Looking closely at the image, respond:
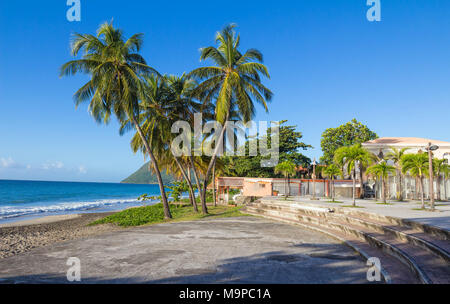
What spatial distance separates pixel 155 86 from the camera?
66.0 ft

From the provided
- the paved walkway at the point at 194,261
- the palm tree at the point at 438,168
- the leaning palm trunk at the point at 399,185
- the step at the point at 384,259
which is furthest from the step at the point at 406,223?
the leaning palm trunk at the point at 399,185

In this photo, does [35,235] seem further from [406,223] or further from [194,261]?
[406,223]

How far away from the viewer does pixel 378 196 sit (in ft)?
80.5

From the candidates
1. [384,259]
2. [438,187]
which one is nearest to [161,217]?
[384,259]

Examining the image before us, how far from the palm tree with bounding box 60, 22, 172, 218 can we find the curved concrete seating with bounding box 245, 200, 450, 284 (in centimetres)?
1191

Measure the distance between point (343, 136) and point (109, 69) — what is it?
3840cm

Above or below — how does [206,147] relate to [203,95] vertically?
below

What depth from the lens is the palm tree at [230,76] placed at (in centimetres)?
1770

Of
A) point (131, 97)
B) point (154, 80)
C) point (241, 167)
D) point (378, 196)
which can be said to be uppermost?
point (154, 80)

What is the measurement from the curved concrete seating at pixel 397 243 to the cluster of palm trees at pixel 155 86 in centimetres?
891

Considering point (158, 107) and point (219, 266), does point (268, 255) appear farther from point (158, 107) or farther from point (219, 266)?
point (158, 107)
